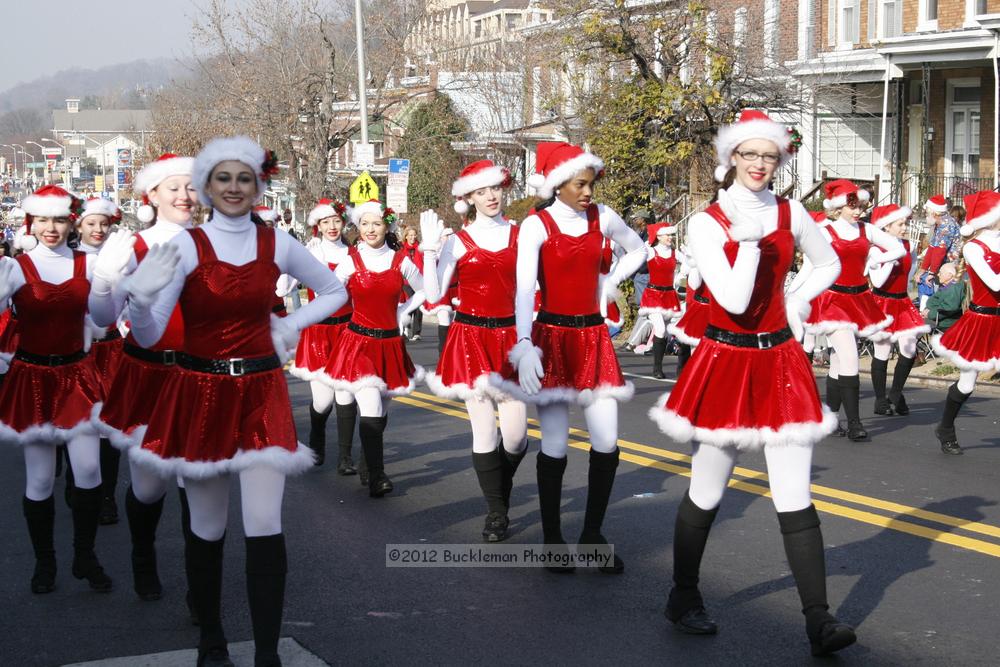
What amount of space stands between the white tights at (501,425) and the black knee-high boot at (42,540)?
94.5 inches

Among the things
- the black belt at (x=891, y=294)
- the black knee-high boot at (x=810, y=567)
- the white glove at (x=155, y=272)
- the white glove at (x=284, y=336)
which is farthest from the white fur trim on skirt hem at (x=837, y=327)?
the white glove at (x=155, y=272)

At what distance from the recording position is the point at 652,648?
5.56 m

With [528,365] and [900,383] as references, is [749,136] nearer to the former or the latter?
[528,365]

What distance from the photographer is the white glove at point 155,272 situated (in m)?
4.85

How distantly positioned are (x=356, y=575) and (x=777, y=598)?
223 centimetres

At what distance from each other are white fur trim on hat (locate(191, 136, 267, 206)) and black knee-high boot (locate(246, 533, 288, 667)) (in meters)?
1.42

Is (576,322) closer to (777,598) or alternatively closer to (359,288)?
(777,598)

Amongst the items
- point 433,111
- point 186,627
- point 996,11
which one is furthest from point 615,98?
point 433,111

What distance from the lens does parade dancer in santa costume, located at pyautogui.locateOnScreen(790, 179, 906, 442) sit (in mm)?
10891

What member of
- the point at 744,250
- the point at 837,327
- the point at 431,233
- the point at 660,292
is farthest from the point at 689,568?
the point at 660,292

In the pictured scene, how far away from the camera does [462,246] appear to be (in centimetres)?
794

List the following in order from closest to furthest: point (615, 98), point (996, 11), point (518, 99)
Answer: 1. point (615, 98)
2. point (996, 11)
3. point (518, 99)

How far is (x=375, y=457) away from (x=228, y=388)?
4005 millimetres

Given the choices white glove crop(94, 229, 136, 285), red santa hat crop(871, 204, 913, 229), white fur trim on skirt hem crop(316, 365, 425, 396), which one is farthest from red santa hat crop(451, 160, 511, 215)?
red santa hat crop(871, 204, 913, 229)
